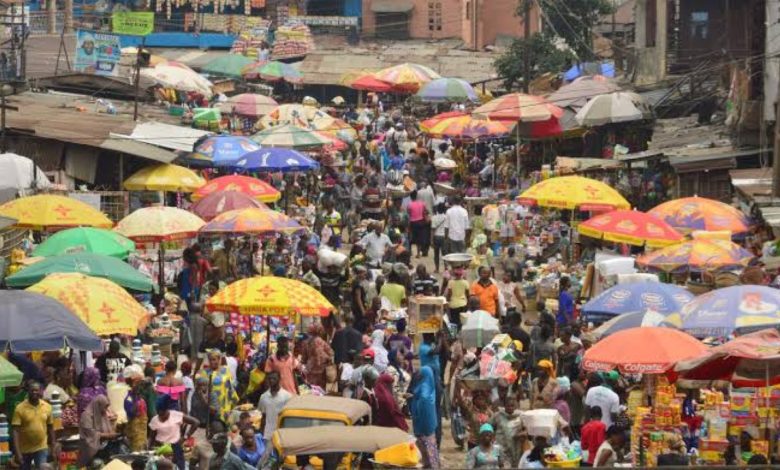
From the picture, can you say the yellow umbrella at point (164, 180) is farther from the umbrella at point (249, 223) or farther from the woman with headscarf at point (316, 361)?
the woman with headscarf at point (316, 361)

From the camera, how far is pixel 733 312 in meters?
15.5

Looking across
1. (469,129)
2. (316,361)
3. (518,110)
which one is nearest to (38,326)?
(316,361)

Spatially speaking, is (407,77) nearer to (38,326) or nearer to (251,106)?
(251,106)

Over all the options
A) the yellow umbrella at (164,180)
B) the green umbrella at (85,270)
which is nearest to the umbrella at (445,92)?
the yellow umbrella at (164,180)

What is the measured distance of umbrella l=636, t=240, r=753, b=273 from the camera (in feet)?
65.0

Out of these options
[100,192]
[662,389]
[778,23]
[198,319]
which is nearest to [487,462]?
[662,389]

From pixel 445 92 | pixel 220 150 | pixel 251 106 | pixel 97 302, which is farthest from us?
pixel 445 92

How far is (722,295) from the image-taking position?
15789mm

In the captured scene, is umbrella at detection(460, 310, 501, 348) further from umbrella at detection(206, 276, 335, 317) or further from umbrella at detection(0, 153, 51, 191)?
umbrella at detection(0, 153, 51, 191)

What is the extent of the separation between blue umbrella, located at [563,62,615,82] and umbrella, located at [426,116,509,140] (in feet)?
29.8

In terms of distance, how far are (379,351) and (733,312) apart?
368 centimetres

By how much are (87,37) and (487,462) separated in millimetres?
23556

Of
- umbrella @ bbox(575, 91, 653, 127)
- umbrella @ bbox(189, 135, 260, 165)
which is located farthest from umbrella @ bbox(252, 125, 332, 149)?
umbrella @ bbox(575, 91, 653, 127)

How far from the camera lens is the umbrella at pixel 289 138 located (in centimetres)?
3116
